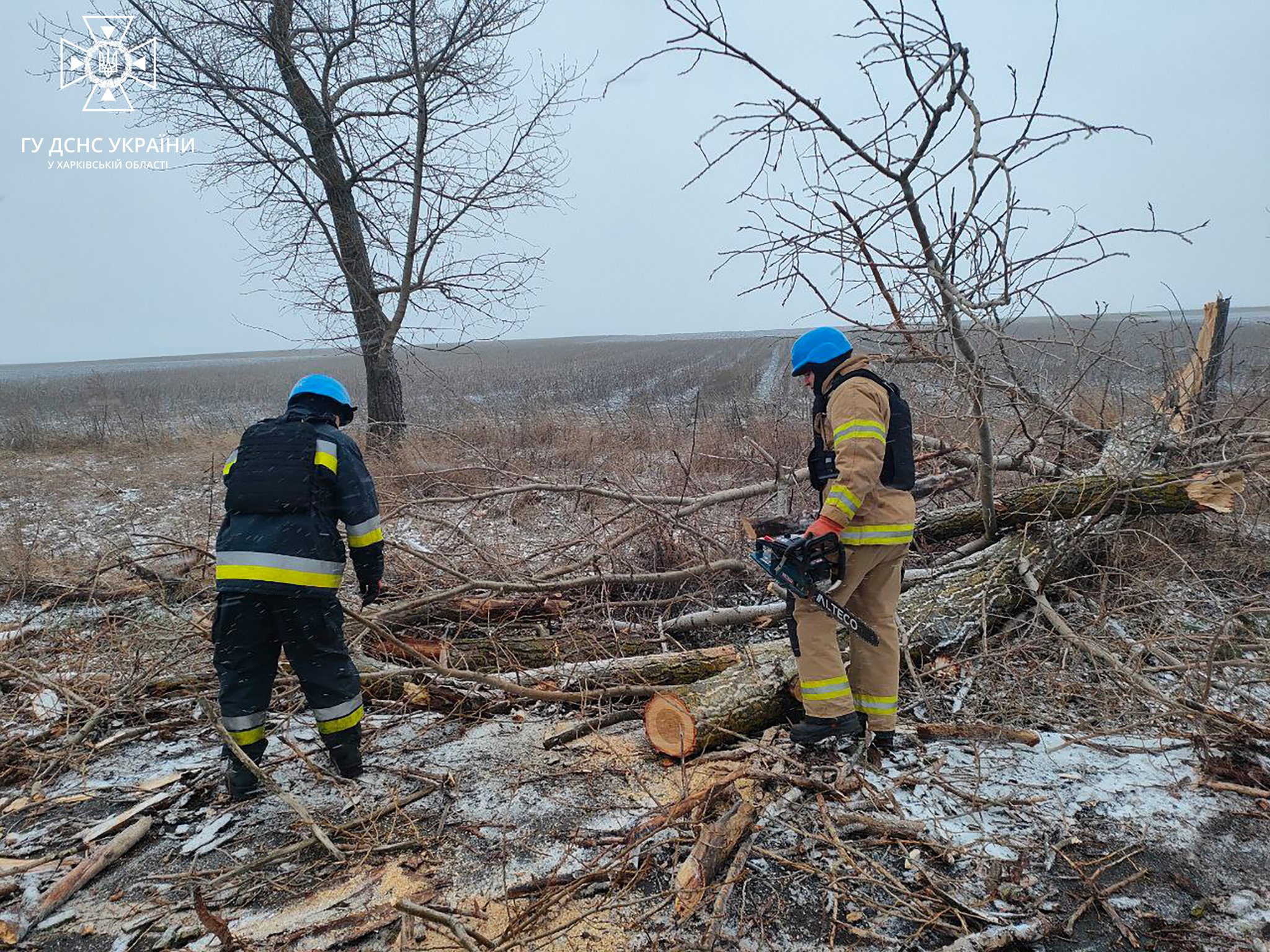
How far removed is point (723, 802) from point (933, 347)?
2.90 meters

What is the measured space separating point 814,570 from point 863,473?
1.58 feet

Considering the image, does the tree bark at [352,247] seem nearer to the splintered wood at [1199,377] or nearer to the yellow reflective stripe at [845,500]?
the yellow reflective stripe at [845,500]

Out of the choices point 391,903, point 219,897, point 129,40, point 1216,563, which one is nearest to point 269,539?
point 219,897

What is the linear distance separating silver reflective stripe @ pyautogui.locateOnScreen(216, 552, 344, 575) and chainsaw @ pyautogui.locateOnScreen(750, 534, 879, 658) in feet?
6.33

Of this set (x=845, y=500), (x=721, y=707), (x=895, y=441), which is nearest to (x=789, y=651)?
(x=721, y=707)

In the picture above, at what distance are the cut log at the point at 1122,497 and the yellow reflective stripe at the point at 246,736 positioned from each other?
15.2ft

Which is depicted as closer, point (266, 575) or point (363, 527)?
point (266, 575)

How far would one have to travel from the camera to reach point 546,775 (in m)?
3.13

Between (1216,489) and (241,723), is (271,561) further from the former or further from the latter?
(1216,489)

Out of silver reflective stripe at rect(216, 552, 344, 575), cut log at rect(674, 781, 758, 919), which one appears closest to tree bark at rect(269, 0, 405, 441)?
silver reflective stripe at rect(216, 552, 344, 575)

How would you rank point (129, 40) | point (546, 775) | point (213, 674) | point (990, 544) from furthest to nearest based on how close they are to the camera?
point (129, 40) < point (990, 544) < point (213, 674) < point (546, 775)

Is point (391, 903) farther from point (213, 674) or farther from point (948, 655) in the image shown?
point (948, 655)

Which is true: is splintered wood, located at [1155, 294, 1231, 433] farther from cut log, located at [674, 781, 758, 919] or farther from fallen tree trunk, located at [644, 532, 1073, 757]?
cut log, located at [674, 781, 758, 919]

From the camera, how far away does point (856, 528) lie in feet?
10.0
